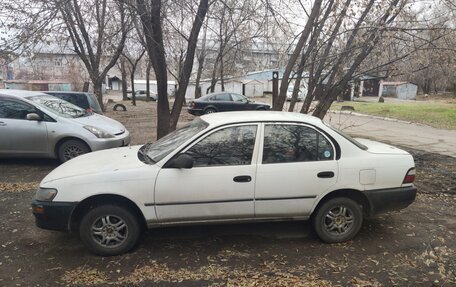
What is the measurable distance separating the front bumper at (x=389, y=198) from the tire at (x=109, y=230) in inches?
101

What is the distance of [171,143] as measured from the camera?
4180mm

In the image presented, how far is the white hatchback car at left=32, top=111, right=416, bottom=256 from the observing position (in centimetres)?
372

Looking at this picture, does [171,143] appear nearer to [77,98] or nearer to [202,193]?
[202,193]

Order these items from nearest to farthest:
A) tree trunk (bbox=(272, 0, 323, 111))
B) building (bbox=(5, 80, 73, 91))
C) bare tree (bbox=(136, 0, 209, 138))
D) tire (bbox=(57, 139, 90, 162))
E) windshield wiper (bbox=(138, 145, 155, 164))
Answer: windshield wiper (bbox=(138, 145, 155, 164)) < tire (bbox=(57, 139, 90, 162)) < tree trunk (bbox=(272, 0, 323, 111)) < bare tree (bbox=(136, 0, 209, 138)) < building (bbox=(5, 80, 73, 91))

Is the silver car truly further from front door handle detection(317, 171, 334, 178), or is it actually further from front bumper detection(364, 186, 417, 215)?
front bumper detection(364, 186, 417, 215)

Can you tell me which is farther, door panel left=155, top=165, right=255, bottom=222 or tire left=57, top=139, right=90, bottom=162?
tire left=57, top=139, right=90, bottom=162

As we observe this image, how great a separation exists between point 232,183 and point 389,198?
1.80m

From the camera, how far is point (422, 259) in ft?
12.6

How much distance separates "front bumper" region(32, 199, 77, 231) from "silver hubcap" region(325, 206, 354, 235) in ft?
8.88

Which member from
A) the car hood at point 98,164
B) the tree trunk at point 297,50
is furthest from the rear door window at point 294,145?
the tree trunk at point 297,50

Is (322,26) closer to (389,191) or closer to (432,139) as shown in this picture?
(389,191)

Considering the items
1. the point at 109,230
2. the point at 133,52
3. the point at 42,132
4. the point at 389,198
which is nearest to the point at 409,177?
the point at 389,198

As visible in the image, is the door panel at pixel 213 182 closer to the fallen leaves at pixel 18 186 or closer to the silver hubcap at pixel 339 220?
the silver hubcap at pixel 339 220

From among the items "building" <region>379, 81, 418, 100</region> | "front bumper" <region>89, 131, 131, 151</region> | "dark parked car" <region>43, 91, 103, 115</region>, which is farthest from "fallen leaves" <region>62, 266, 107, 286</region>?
"building" <region>379, 81, 418, 100</region>
